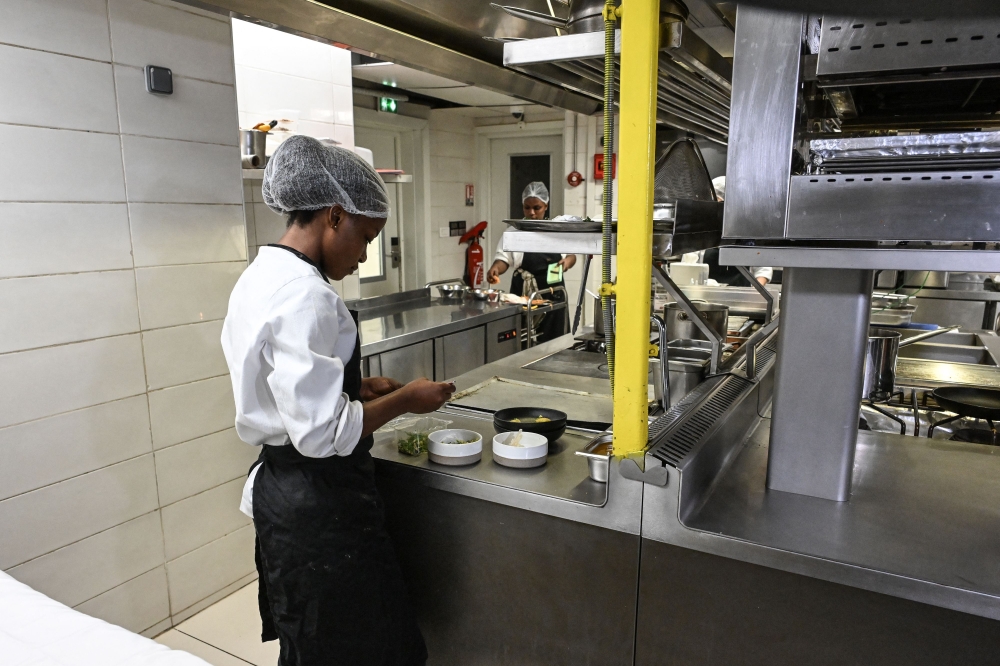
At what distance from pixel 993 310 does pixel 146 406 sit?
226 inches

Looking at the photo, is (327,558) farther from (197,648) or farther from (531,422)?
(197,648)

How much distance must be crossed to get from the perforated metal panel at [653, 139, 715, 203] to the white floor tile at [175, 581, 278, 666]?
2.24 meters

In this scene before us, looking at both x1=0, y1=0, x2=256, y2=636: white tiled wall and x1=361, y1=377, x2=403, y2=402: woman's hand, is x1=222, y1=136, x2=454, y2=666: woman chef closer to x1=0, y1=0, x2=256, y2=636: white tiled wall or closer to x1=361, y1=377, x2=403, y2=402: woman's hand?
x1=361, y1=377, x2=403, y2=402: woman's hand

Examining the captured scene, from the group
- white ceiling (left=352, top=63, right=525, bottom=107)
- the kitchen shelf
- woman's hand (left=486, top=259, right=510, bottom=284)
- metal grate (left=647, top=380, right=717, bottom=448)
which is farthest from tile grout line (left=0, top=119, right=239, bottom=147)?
woman's hand (left=486, top=259, right=510, bottom=284)

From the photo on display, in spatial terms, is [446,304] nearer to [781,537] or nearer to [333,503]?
[333,503]

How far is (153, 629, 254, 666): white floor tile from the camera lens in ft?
8.20

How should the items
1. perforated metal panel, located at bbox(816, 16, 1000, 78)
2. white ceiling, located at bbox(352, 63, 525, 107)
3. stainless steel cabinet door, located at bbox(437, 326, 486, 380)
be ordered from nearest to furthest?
1. perforated metal panel, located at bbox(816, 16, 1000, 78)
2. stainless steel cabinet door, located at bbox(437, 326, 486, 380)
3. white ceiling, located at bbox(352, 63, 525, 107)

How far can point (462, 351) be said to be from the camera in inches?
172

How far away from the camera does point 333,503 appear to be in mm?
1613

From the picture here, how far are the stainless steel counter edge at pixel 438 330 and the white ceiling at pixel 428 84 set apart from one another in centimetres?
156

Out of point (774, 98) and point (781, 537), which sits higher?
point (774, 98)

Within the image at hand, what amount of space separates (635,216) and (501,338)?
11.6 feet

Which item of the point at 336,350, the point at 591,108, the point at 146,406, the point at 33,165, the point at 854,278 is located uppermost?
the point at 591,108

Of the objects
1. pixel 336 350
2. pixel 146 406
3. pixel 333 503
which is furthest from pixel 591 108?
pixel 146 406
